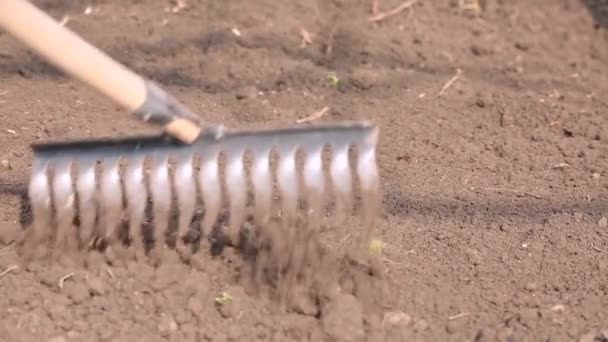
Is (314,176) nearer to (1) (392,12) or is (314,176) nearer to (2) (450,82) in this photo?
(2) (450,82)

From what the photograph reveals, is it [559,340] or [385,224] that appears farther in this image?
[385,224]

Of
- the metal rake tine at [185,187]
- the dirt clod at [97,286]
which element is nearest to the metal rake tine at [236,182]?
the metal rake tine at [185,187]

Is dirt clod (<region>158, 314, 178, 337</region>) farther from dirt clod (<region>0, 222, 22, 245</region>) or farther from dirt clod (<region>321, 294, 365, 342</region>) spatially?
dirt clod (<region>0, 222, 22, 245</region>)

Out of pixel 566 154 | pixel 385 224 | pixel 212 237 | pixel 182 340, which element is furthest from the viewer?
pixel 566 154

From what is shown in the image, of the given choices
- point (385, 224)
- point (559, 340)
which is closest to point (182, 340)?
point (385, 224)

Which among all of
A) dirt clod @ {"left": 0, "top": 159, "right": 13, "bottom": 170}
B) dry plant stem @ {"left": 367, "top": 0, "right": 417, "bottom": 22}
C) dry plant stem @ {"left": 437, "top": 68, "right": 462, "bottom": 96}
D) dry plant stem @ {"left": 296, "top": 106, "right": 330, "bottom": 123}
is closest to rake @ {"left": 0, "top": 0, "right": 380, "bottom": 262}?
dirt clod @ {"left": 0, "top": 159, "right": 13, "bottom": 170}

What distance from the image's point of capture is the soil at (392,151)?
285 cm

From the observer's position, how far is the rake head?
2.77 meters

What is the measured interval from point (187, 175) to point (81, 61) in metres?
0.50

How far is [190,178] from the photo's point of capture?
9.28 ft

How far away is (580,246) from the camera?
320 cm

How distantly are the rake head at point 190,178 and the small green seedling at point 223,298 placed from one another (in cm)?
20

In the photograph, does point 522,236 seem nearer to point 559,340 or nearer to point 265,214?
point 559,340

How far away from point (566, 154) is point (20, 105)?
2.30 metres
